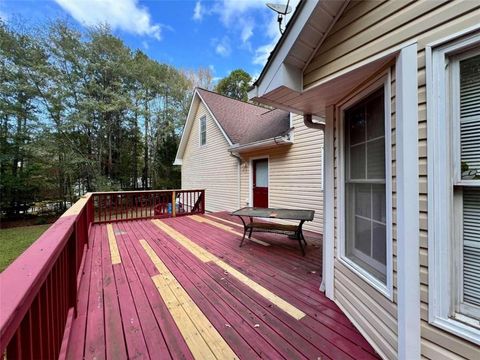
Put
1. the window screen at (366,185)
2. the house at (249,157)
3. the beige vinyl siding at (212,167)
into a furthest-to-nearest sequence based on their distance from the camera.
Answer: the beige vinyl siding at (212,167) < the house at (249,157) < the window screen at (366,185)

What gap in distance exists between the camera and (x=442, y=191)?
1349 millimetres

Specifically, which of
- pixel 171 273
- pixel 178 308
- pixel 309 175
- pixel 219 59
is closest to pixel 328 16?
pixel 178 308

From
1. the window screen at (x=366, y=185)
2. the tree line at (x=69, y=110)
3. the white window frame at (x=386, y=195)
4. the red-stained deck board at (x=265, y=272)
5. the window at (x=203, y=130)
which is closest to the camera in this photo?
the white window frame at (x=386, y=195)

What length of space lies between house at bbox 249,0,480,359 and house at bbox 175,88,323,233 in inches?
131

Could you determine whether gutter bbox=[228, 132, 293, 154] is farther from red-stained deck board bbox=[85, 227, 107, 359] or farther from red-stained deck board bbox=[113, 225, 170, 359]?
red-stained deck board bbox=[85, 227, 107, 359]

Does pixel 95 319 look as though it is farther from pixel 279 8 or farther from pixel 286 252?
pixel 279 8

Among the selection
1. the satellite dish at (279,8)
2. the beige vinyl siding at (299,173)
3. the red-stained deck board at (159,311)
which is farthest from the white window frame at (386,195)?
the beige vinyl siding at (299,173)

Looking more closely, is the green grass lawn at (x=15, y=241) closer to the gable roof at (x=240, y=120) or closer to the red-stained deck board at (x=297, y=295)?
the red-stained deck board at (x=297, y=295)

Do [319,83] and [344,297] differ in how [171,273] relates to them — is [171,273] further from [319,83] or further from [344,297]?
[319,83]

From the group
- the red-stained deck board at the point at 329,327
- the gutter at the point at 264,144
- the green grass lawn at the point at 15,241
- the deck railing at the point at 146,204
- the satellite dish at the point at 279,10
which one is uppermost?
the satellite dish at the point at 279,10

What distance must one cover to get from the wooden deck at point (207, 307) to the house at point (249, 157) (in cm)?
195

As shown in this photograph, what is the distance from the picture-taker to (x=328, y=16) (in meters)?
1.96

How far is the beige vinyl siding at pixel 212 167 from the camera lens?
8461 mm

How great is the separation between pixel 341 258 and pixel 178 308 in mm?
1756
